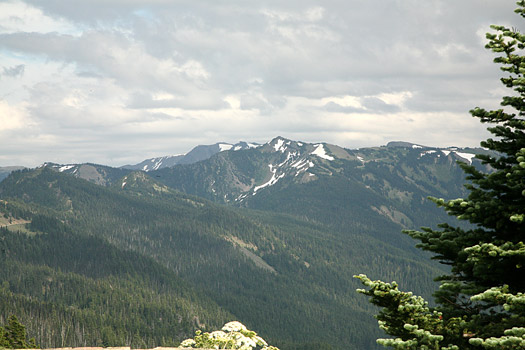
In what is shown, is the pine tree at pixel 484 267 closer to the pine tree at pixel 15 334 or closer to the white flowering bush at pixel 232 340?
the white flowering bush at pixel 232 340

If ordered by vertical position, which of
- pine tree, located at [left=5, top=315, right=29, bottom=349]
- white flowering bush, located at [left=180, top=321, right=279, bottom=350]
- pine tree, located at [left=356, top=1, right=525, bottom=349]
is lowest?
pine tree, located at [left=5, top=315, right=29, bottom=349]

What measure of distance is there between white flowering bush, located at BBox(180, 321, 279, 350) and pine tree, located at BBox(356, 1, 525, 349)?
9.47 m

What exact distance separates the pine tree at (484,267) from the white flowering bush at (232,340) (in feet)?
31.1

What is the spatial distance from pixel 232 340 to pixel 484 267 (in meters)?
12.9

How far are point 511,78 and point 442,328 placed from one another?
883cm

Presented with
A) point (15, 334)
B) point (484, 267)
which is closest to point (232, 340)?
point (484, 267)

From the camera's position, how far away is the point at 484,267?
1527 cm

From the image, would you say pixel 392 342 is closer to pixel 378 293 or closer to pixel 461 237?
pixel 378 293

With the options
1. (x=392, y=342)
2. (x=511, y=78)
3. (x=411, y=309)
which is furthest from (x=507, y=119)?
(x=392, y=342)

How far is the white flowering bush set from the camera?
23.0 m

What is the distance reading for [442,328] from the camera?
14555 mm

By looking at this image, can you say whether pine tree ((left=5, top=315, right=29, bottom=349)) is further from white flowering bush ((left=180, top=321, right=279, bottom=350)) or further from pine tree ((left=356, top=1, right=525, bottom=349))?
pine tree ((left=356, top=1, right=525, bottom=349))

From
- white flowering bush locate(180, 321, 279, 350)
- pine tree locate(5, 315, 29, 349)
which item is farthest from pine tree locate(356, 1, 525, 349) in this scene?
pine tree locate(5, 315, 29, 349)

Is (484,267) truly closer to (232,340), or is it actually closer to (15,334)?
(232,340)
